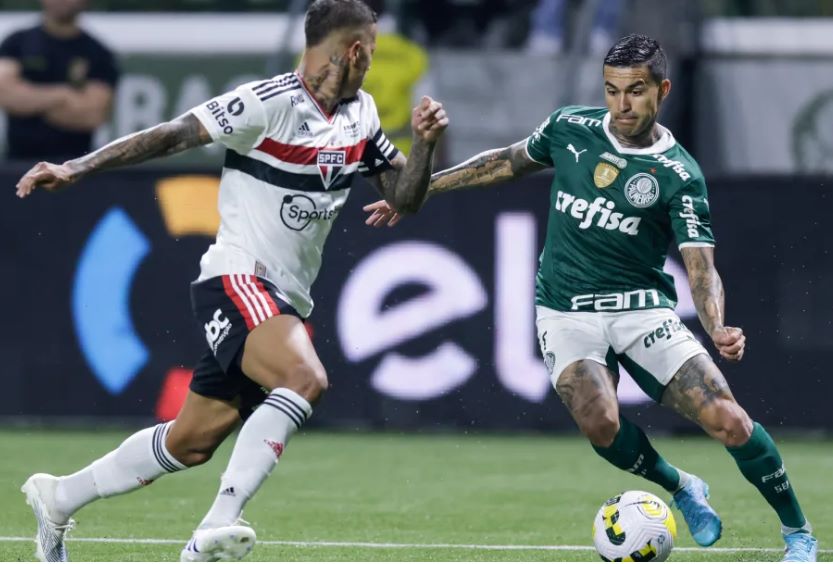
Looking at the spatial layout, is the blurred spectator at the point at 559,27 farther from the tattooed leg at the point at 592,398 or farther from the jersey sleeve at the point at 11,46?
the tattooed leg at the point at 592,398

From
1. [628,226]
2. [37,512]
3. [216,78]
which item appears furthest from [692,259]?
[216,78]

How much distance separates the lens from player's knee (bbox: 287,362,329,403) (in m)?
Answer: 6.32

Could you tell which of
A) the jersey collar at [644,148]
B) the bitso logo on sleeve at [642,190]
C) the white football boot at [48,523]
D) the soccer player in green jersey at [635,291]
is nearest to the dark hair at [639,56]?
the soccer player in green jersey at [635,291]

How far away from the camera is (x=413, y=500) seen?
930cm

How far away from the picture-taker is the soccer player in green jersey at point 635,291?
23.7 ft

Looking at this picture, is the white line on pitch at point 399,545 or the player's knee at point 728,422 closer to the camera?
the player's knee at point 728,422

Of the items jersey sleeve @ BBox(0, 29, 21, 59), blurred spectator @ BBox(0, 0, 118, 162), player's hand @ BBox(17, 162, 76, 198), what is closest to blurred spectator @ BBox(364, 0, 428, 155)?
blurred spectator @ BBox(0, 0, 118, 162)

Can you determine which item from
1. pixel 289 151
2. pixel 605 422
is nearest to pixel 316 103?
pixel 289 151

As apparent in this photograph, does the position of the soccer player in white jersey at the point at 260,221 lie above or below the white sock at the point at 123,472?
above

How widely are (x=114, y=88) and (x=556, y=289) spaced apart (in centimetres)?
671

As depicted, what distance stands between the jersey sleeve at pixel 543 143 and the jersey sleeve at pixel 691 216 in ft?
2.40

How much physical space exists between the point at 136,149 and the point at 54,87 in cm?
706

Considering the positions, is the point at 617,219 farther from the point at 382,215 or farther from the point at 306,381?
the point at 306,381

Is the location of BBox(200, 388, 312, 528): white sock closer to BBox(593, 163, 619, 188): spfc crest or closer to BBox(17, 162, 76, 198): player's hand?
BBox(17, 162, 76, 198): player's hand
